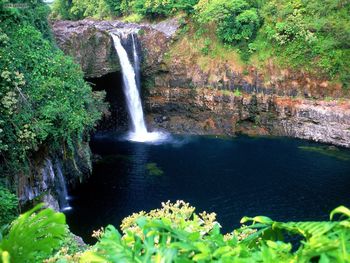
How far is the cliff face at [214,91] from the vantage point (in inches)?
1034

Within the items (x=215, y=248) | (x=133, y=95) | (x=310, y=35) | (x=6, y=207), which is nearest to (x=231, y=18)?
(x=310, y=35)

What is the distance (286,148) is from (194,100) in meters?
8.37

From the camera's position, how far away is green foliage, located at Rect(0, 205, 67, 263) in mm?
1935

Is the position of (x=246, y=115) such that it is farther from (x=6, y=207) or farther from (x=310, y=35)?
(x=6, y=207)

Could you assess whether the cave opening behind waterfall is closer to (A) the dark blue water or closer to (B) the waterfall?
(A) the dark blue water

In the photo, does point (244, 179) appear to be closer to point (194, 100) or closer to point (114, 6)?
point (194, 100)

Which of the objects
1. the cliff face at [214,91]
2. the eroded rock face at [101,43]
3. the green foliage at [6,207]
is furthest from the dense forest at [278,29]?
the green foliage at [6,207]

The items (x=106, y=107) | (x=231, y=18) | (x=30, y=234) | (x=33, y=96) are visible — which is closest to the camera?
(x=30, y=234)

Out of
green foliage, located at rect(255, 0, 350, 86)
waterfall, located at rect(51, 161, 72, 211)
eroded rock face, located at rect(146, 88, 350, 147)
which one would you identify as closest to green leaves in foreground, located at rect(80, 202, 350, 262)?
waterfall, located at rect(51, 161, 72, 211)

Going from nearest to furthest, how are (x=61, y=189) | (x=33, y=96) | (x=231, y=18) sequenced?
(x=33, y=96) < (x=61, y=189) < (x=231, y=18)

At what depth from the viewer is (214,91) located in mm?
29469

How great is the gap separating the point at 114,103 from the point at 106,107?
6.91m

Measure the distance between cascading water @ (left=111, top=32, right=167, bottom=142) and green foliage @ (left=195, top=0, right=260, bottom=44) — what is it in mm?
6158

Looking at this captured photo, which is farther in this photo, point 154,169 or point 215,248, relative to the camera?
point 154,169
